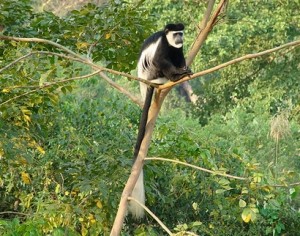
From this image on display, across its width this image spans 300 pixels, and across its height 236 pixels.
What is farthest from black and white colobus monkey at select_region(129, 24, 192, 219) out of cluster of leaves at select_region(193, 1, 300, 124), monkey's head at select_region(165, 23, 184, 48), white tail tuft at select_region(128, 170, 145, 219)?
cluster of leaves at select_region(193, 1, 300, 124)

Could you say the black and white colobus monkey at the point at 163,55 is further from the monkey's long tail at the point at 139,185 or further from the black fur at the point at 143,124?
the monkey's long tail at the point at 139,185

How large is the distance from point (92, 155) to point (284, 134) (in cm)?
320

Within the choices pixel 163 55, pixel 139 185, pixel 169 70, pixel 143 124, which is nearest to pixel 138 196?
pixel 139 185

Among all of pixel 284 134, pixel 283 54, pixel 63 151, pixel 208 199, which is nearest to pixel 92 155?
pixel 63 151

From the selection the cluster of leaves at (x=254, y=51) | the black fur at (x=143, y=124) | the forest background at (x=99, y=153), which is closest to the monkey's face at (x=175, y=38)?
the forest background at (x=99, y=153)

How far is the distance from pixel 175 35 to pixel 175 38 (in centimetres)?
3

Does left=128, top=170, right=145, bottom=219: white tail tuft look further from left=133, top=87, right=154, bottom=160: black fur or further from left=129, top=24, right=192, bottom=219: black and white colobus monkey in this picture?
left=129, top=24, right=192, bottom=219: black and white colobus monkey

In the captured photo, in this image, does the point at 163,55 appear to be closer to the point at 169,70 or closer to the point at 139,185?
the point at 169,70

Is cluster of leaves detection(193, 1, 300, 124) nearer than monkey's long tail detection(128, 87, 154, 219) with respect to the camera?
No

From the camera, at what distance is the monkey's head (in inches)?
132

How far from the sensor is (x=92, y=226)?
10.5 feet

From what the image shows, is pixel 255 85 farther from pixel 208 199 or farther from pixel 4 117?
pixel 4 117

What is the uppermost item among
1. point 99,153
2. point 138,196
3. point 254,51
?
point 138,196

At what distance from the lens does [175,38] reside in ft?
11.1
